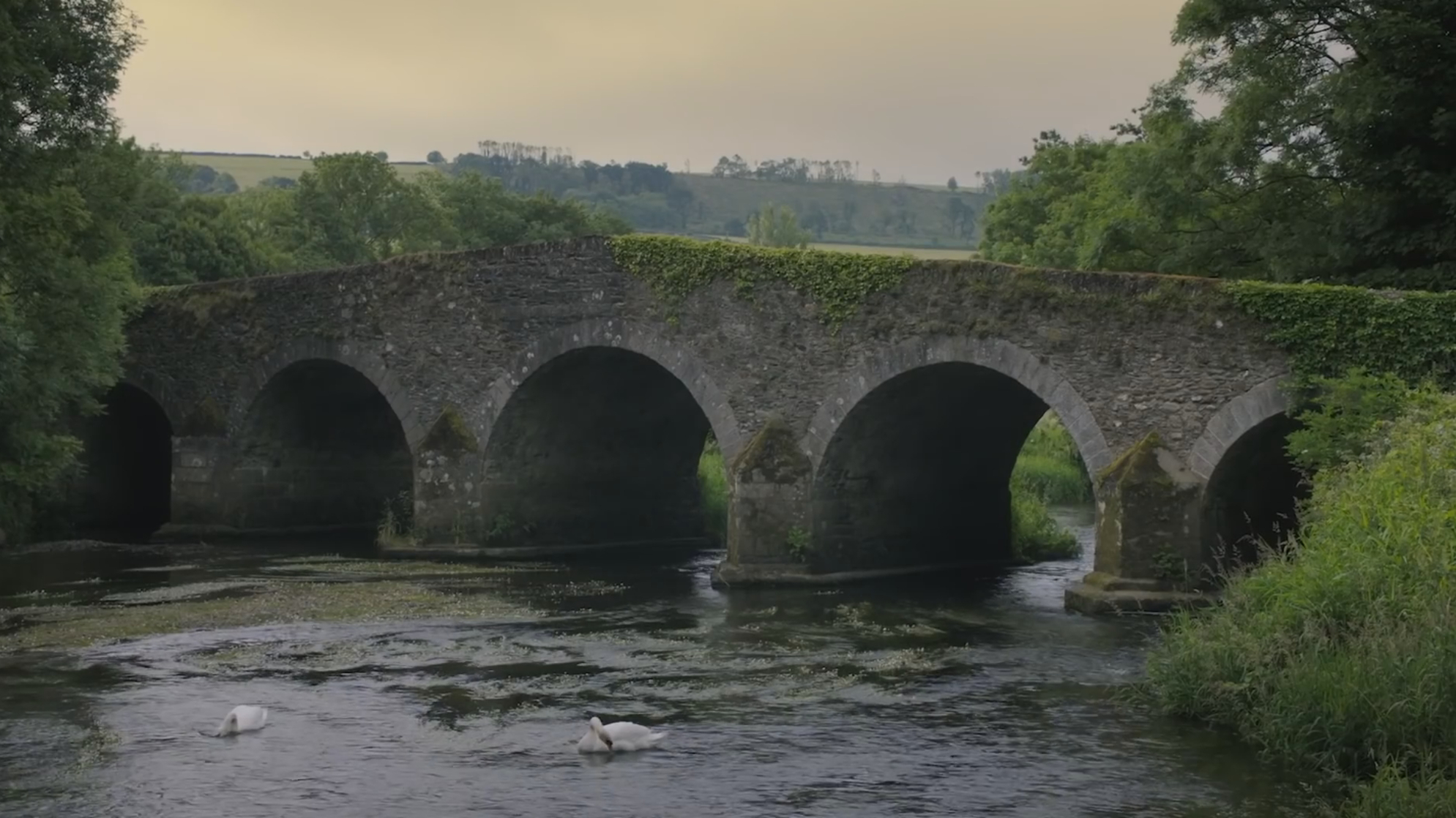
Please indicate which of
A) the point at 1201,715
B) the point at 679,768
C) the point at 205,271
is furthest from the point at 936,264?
the point at 205,271

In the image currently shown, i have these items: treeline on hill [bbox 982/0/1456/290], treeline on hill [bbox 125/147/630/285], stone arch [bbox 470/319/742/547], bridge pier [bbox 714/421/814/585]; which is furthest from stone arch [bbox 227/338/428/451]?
treeline on hill [bbox 125/147/630/285]

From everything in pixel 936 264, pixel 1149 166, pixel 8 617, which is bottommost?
pixel 8 617

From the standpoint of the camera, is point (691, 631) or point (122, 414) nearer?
Result: point (691, 631)

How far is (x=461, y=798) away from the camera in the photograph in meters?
11.3

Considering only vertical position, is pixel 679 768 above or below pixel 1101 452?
below

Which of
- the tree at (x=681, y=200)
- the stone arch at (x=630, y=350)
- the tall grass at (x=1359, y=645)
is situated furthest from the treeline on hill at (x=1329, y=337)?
the tree at (x=681, y=200)

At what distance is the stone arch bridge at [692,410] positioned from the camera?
19.0 metres

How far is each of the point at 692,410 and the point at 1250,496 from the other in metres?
11.3

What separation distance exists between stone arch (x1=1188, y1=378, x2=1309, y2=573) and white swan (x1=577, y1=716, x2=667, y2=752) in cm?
753

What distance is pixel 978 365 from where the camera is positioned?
2056 cm

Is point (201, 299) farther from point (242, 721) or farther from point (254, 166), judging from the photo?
point (254, 166)

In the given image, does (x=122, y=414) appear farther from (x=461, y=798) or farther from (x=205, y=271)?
(x=461, y=798)

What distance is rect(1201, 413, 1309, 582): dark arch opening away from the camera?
18.7 meters

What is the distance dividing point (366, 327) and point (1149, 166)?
12480 millimetres
